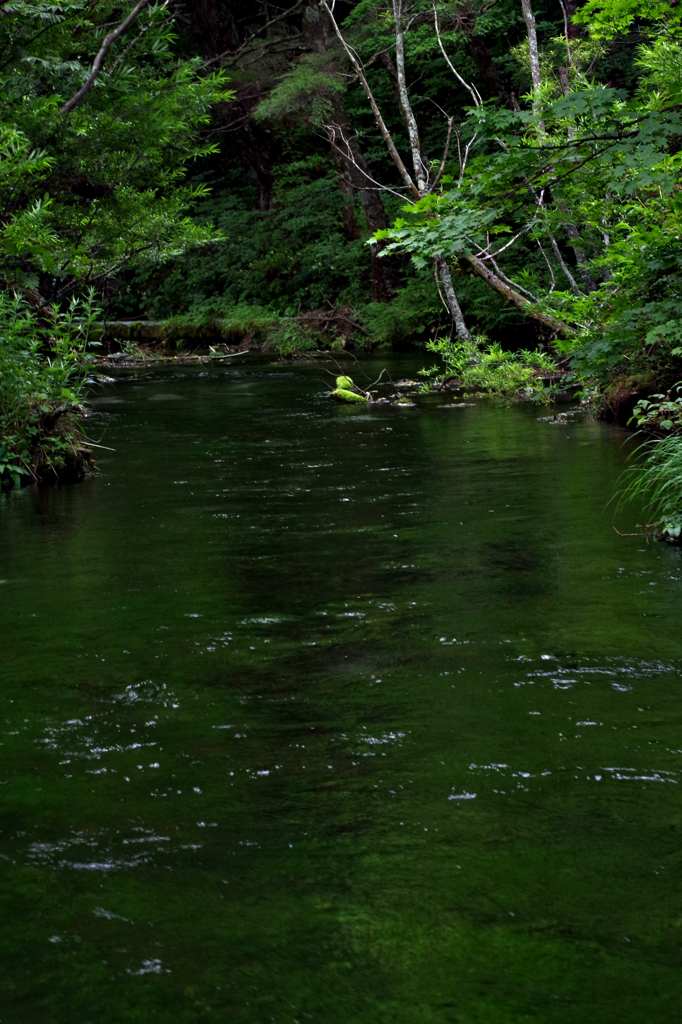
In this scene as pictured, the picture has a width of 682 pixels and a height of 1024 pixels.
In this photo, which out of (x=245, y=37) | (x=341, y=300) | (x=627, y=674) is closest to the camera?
(x=627, y=674)

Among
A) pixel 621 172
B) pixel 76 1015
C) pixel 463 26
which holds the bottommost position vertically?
pixel 76 1015

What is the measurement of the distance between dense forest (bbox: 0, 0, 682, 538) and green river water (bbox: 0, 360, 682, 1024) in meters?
2.04

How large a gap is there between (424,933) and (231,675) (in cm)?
226

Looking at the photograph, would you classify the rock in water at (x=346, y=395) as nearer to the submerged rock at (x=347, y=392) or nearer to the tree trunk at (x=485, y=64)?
the submerged rock at (x=347, y=392)

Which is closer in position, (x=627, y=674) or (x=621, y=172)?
(x=627, y=674)

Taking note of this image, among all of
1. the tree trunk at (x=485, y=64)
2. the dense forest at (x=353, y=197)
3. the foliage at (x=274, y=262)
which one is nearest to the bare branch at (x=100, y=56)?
the dense forest at (x=353, y=197)

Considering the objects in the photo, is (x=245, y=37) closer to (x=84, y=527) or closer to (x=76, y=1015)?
(x=84, y=527)

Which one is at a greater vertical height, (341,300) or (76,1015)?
(341,300)

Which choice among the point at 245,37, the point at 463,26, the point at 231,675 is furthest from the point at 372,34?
the point at 231,675

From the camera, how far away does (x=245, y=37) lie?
106 ft

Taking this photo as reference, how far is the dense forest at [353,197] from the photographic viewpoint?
6.93 meters

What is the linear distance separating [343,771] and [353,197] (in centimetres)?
2798

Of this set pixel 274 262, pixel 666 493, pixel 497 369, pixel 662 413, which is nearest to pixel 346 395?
Result: pixel 497 369

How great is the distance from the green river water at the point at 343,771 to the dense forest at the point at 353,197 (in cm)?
204
